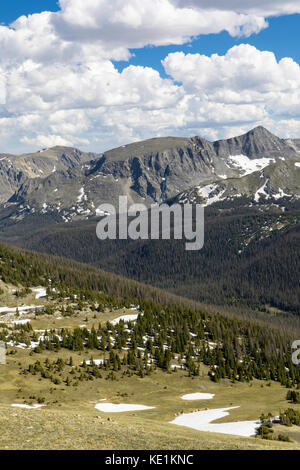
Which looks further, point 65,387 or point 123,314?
point 123,314

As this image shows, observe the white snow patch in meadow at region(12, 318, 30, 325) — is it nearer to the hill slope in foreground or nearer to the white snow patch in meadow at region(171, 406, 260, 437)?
the hill slope in foreground

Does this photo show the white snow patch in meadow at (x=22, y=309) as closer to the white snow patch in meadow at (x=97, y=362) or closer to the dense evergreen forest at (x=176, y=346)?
the dense evergreen forest at (x=176, y=346)

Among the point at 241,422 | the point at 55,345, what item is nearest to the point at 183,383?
the point at 55,345

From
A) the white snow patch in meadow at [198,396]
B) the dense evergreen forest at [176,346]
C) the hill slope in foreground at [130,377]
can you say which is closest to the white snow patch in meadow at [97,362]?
the hill slope in foreground at [130,377]

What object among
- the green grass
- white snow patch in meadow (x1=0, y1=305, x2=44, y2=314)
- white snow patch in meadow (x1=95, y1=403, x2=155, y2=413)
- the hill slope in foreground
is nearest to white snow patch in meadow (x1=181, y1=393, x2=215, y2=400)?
the hill slope in foreground

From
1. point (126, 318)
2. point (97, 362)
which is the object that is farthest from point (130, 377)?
point (126, 318)
